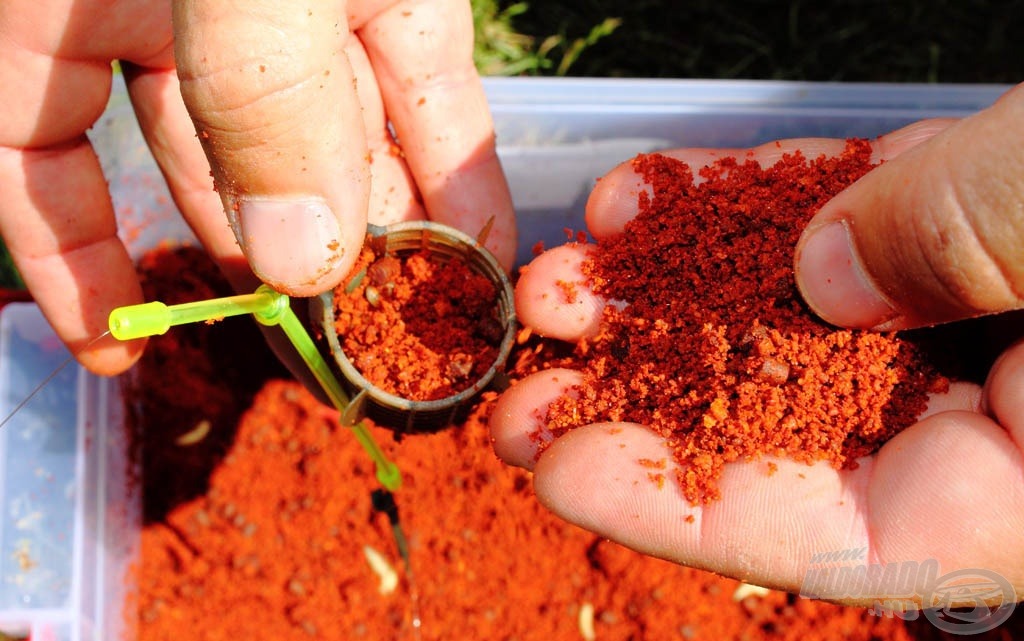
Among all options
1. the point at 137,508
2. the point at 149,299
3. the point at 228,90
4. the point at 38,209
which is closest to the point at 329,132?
the point at 228,90

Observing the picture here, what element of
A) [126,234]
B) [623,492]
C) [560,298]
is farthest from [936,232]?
[126,234]

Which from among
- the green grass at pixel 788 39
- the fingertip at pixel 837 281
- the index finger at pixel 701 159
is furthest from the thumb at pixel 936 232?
the green grass at pixel 788 39

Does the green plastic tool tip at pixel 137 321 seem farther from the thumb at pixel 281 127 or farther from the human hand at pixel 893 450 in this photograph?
the human hand at pixel 893 450

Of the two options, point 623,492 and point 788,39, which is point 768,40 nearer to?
point 788,39

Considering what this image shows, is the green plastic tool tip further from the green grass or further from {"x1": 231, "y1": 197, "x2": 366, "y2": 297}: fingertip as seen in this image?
the green grass

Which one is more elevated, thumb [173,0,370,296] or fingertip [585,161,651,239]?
thumb [173,0,370,296]

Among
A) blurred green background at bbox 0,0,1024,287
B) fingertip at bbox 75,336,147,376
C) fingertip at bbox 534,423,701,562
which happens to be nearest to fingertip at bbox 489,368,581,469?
fingertip at bbox 534,423,701,562
